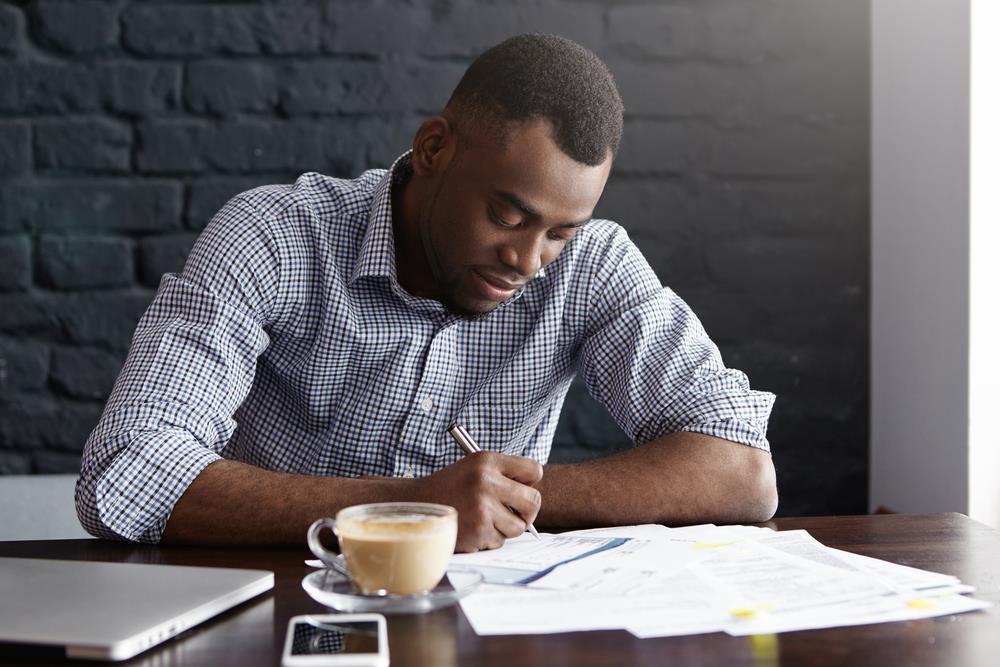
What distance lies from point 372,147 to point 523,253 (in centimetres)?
78

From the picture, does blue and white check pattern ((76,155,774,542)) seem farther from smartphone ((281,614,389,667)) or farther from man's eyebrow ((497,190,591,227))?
smartphone ((281,614,389,667))

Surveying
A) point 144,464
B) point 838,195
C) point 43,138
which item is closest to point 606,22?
point 838,195

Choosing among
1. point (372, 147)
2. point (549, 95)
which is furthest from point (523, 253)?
point (372, 147)

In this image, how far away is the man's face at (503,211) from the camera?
1270 millimetres

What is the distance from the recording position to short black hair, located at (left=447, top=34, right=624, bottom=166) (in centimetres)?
128

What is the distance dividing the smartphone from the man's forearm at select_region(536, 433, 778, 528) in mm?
419

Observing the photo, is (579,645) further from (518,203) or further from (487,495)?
(518,203)

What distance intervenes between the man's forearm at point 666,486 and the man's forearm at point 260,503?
19 centimetres

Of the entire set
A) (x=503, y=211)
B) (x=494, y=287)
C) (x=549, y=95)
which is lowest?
(x=494, y=287)

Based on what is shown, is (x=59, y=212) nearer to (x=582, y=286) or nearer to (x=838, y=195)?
(x=582, y=286)

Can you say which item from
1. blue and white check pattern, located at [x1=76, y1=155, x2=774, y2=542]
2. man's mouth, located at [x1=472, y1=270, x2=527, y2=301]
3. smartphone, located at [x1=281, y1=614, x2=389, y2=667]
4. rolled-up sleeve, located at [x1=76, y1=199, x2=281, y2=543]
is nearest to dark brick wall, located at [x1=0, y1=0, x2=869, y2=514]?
blue and white check pattern, located at [x1=76, y1=155, x2=774, y2=542]

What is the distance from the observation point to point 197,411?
124cm

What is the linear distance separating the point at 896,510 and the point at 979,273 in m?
0.52

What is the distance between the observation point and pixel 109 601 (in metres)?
0.80
